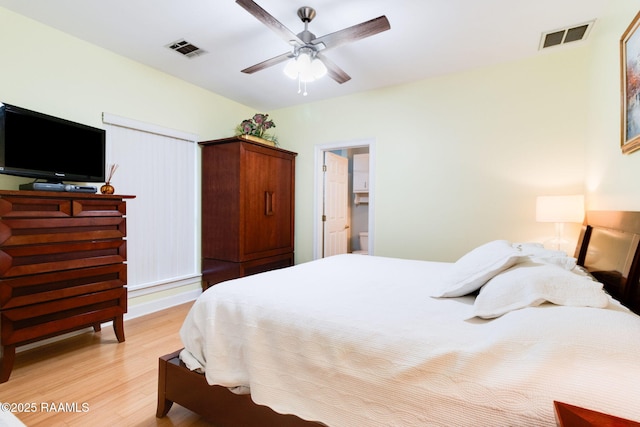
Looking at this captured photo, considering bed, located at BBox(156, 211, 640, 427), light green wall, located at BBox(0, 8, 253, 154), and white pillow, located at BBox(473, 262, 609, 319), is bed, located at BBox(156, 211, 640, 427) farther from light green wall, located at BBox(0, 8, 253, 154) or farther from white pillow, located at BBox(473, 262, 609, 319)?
light green wall, located at BBox(0, 8, 253, 154)

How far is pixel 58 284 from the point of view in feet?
6.91

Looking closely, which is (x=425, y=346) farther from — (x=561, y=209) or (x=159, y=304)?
(x=159, y=304)

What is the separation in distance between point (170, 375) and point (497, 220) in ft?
10.1

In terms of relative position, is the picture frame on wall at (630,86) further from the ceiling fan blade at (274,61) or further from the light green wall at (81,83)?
the light green wall at (81,83)

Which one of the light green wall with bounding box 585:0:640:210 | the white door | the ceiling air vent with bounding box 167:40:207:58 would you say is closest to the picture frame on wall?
the light green wall with bounding box 585:0:640:210

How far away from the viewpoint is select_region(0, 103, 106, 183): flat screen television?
2047 millimetres

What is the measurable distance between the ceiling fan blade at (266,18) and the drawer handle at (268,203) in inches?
75.2

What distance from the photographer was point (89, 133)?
2.47 metres

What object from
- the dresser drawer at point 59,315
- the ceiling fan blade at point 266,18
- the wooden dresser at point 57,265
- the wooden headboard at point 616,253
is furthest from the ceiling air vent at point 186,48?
the wooden headboard at point 616,253

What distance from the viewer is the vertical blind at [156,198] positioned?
2945 millimetres

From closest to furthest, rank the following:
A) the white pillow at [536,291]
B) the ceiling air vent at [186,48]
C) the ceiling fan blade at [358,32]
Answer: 1. the white pillow at [536,291]
2. the ceiling fan blade at [358,32]
3. the ceiling air vent at [186,48]

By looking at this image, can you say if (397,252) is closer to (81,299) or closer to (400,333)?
(400,333)

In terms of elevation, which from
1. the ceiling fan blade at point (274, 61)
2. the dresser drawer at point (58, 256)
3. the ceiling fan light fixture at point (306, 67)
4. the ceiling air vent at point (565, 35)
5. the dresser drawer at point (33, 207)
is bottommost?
the dresser drawer at point (58, 256)

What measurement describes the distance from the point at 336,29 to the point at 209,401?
2.70 meters
